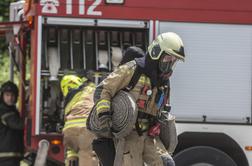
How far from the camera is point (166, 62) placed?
18.9 feet

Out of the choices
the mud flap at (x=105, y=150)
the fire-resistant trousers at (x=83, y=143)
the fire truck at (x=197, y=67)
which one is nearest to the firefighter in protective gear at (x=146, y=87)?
the mud flap at (x=105, y=150)

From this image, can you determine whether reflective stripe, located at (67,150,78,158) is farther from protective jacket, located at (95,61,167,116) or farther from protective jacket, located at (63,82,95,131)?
protective jacket, located at (95,61,167,116)

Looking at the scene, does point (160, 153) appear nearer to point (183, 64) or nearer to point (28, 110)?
point (183, 64)

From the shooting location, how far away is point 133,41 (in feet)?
28.4

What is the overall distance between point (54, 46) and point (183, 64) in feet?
5.14

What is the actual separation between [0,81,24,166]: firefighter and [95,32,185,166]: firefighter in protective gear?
3199 millimetres

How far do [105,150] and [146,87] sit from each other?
618mm

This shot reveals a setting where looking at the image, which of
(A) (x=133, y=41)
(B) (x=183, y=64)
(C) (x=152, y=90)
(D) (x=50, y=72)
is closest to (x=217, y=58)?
(B) (x=183, y=64)

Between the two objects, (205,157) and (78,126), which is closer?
(78,126)

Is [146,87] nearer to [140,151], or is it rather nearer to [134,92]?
[134,92]

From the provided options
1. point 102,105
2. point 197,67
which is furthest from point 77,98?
point 102,105

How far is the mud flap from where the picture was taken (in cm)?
582

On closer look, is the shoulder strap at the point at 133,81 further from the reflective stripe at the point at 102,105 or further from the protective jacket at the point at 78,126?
the protective jacket at the point at 78,126

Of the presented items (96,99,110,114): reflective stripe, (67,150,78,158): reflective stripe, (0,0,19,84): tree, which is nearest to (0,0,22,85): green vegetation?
(0,0,19,84): tree
